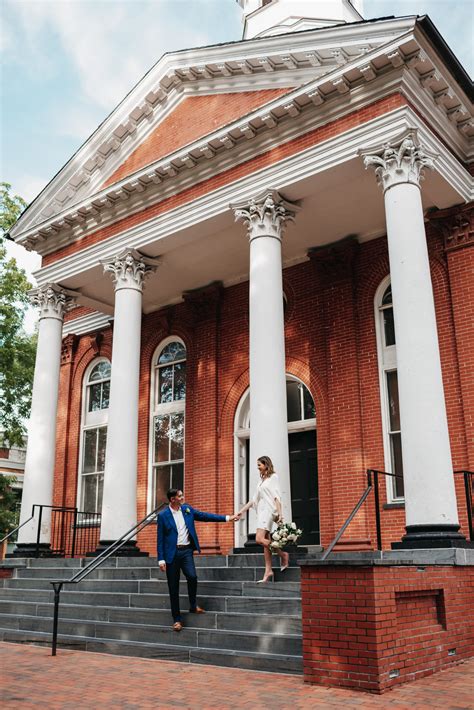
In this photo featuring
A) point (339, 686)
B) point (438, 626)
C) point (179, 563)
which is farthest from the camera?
point (179, 563)

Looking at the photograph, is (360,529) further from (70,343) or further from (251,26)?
(251,26)

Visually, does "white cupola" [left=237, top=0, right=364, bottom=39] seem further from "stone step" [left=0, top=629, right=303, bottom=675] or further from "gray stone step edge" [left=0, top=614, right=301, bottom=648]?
"stone step" [left=0, top=629, right=303, bottom=675]

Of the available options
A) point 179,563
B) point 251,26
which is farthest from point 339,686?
point 251,26

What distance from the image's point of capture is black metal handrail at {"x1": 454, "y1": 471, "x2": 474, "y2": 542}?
1030 cm

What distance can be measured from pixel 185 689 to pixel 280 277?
735 cm

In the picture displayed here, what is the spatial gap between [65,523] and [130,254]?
323 inches

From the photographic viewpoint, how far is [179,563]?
8.70 meters

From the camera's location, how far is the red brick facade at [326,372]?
12414 mm

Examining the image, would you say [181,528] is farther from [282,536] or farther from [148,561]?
[148,561]

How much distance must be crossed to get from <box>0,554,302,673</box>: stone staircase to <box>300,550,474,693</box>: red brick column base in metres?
0.62

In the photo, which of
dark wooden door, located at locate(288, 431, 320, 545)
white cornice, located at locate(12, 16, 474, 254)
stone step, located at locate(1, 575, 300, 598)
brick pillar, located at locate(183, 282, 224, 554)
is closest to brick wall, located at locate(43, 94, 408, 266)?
white cornice, located at locate(12, 16, 474, 254)

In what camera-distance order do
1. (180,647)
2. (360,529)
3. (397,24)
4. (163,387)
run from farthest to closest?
(163,387) → (360,529) → (397,24) → (180,647)

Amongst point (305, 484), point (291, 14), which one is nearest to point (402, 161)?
point (305, 484)

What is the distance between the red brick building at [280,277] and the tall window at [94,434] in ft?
0.42
